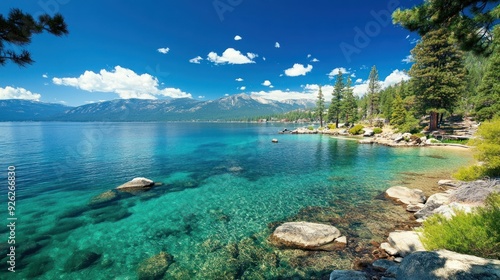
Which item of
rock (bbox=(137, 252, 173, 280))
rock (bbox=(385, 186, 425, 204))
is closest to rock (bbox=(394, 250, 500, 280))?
rock (bbox=(137, 252, 173, 280))

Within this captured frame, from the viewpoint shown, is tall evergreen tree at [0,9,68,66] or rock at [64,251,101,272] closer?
tall evergreen tree at [0,9,68,66]

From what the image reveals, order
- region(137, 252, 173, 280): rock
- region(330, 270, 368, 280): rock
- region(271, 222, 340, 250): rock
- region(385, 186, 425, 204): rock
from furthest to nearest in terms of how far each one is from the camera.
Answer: region(385, 186, 425, 204): rock < region(271, 222, 340, 250): rock < region(137, 252, 173, 280): rock < region(330, 270, 368, 280): rock

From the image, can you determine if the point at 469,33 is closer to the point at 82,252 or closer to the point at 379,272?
the point at 379,272

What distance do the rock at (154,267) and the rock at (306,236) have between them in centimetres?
526

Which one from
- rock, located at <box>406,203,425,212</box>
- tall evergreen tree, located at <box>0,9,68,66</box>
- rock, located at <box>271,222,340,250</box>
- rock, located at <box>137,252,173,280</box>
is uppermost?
tall evergreen tree, located at <box>0,9,68,66</box>

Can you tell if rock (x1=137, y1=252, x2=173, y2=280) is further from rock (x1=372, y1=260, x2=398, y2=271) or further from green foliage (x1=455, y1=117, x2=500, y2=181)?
green foliage (x1=455, y1=117, x2=500, y2=181)

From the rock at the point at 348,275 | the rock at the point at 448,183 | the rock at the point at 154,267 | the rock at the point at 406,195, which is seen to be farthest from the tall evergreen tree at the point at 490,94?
the rock at the point at 154,267

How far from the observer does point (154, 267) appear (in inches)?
360

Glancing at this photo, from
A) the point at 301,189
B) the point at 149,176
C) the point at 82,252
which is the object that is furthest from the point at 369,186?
the point at 149,176

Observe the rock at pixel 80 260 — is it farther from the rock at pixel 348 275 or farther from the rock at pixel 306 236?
the rock at pixel 348 275

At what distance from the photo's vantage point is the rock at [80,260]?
9141mm

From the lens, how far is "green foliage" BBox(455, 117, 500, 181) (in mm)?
14908

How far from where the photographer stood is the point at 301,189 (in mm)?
18984

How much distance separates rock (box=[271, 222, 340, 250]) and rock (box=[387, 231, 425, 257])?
2448mm
